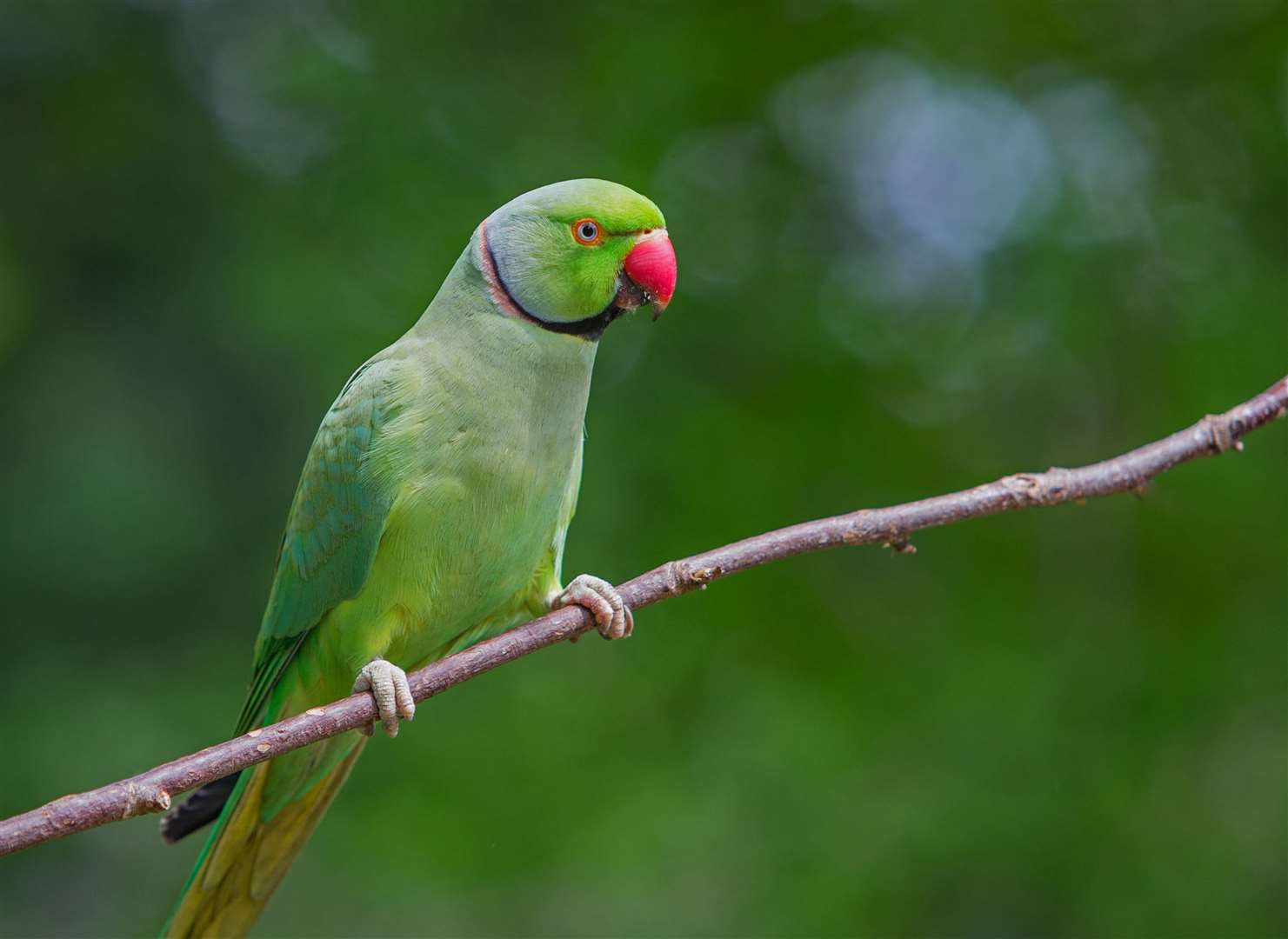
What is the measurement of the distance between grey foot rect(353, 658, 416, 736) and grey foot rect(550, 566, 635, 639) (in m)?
0.41

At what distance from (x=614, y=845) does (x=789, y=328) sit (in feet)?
6.66

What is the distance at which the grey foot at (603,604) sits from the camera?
259 centimetres

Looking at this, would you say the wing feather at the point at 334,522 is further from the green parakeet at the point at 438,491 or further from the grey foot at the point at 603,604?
the grey foot at the point at 603,604

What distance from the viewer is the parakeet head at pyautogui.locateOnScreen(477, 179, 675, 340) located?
2.57 meters

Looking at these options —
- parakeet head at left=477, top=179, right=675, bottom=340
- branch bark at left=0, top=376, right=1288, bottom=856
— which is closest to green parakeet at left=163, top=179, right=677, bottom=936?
parakeet head at left=477, top=179, right=675, bottom=340

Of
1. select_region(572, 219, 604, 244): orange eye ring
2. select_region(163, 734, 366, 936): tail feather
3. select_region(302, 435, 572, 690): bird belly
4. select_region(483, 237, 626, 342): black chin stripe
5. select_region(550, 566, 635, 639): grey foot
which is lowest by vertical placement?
select_region(163, 734, 366, 936): tail feather

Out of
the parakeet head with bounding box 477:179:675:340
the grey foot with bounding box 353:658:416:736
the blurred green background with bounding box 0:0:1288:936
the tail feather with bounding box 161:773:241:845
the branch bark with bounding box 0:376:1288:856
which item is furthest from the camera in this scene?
the blurred green background with bounding box 0:0:1288:936

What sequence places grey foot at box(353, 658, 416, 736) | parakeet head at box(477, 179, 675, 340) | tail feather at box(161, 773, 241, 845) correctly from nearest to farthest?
grey foot at box(353, 658, 416, 736) < parakeet head at box(477, 179, 675, 340) < tail feather at box(161, 773, 241, 845)

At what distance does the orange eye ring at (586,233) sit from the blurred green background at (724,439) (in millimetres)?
1841

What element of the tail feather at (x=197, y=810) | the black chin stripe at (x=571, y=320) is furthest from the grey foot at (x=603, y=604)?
the tail feather at (x=197, y=810)

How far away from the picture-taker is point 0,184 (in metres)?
4.99

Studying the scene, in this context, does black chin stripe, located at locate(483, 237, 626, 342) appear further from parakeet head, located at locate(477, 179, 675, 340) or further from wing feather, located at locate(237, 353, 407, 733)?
wing feather, located at locate(237, 353, 407, 733)

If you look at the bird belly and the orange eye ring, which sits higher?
the orange eye ring

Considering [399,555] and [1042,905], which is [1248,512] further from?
[399,555]
